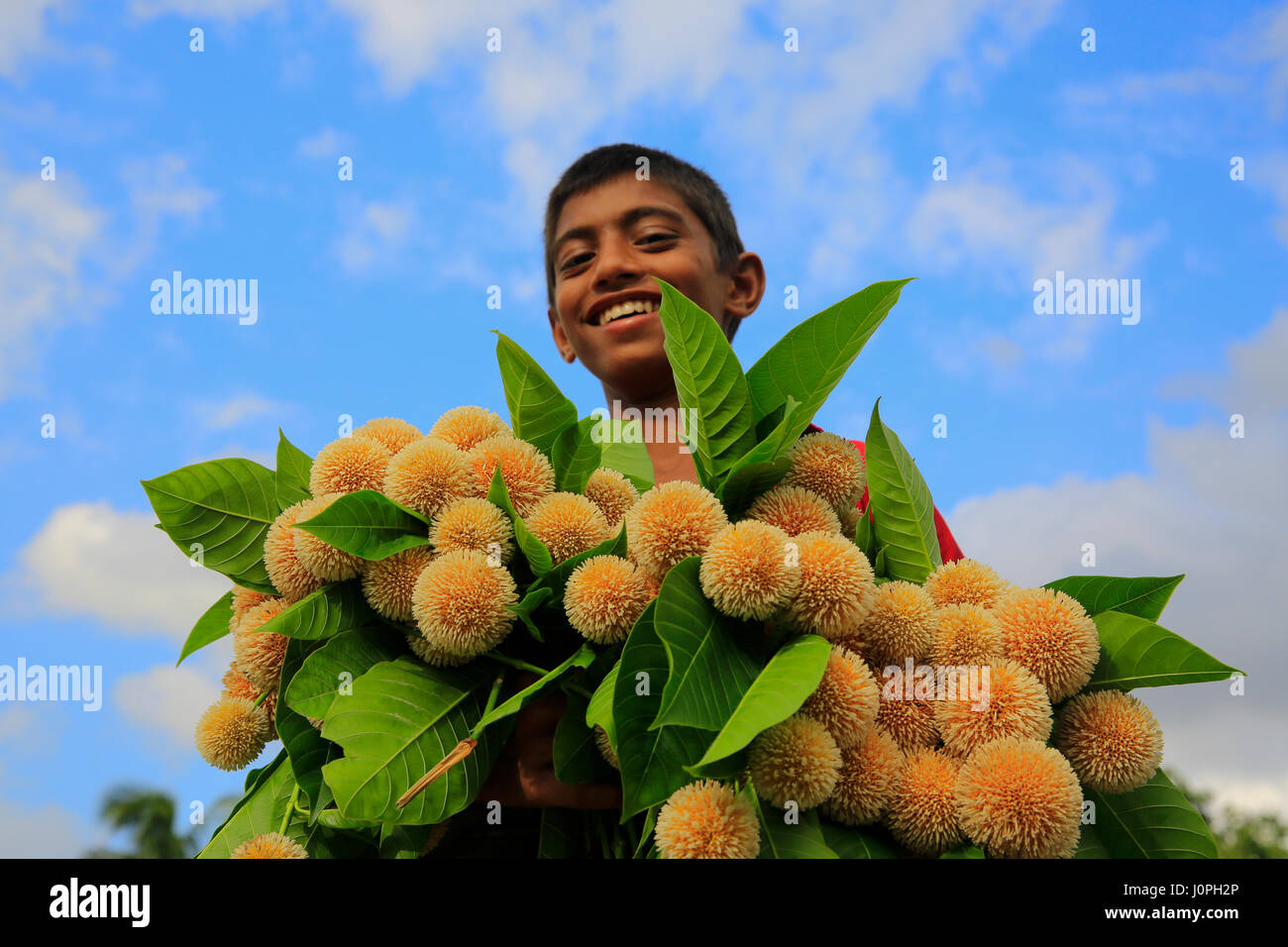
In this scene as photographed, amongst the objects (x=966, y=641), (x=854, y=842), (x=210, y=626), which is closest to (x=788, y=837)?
(x=854, y=842)

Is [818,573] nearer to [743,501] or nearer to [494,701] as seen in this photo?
[743,501]

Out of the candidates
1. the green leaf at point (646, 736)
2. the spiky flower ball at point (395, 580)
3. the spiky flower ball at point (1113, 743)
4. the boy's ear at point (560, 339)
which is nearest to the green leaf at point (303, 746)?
the spiky flower ball at point (395, 580)

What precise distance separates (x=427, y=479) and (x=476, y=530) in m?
0.10

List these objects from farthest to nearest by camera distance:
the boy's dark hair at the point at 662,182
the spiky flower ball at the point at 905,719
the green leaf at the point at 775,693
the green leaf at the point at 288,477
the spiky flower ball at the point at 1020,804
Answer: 1. the boy's dark hair at the point at 662,182
2. the green leaf at the point at 288,477
3. the spiky flower ball at the point at 905,719
4. the spiky flower ball at the point at 1020,804
5. the green leaf at the point at 775,693

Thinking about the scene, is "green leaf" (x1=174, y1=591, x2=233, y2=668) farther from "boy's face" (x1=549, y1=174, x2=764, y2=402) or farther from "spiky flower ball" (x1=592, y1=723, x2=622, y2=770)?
"boy's face" (x1=549, y1=174, x2=764, y2=402)

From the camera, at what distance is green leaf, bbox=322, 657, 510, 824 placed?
40.6 inches

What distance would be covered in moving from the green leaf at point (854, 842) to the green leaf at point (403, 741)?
388 millimetres

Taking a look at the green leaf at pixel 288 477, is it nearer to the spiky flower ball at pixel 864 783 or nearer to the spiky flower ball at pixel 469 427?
the spiky flower ball at pixel 469 427

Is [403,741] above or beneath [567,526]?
beneath

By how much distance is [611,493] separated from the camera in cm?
124

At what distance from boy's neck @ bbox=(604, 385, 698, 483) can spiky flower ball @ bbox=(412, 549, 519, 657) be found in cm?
112

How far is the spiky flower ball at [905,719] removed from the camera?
3.43 ft

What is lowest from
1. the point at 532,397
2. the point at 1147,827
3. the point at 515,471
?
the point at 1147,827

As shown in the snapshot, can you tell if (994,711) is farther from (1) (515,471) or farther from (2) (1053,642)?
(1) (515,471)
